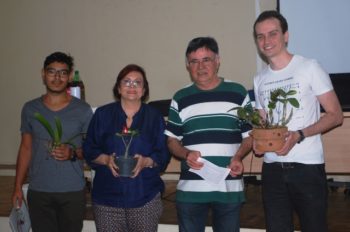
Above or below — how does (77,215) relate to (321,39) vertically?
below

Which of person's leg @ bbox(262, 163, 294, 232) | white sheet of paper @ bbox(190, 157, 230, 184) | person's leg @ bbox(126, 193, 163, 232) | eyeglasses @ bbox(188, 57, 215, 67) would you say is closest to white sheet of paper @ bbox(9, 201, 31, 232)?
person's leg @ bbox(126, 193, 163, 232)

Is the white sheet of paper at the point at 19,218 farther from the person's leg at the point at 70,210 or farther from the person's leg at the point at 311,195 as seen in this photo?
the person's leg at the point at 311,195

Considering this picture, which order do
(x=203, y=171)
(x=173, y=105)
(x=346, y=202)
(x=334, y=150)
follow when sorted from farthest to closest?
(x=346, y=202)
(x=334, y=150)
(x=173, y=105)
(x=203, y=171)

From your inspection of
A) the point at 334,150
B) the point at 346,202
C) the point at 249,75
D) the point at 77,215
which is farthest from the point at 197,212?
the point at 249,75

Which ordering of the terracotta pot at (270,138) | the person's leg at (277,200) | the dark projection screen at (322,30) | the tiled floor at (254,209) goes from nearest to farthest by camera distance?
1. the terracotta pot at (270,138)
2. the person's leg at (277,200)
3. the tiled floor at (254,209)
4. the dark projection screen at (322,30)

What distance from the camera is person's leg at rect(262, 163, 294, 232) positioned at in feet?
6.91

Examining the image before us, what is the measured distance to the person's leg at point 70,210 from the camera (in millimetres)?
2439

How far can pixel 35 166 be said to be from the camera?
2494 millimetres

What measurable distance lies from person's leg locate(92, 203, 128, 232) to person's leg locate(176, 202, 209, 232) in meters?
0.30

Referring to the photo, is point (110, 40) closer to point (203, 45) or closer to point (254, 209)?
point (254, 209)

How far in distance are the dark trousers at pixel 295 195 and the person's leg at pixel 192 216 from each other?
33 cm

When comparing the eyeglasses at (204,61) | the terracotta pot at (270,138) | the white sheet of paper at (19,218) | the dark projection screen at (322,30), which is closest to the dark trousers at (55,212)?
the white sheet of paper at (19,218)

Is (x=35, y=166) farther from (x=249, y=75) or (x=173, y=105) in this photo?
(x=249, y=75)

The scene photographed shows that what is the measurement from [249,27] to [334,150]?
193cm
